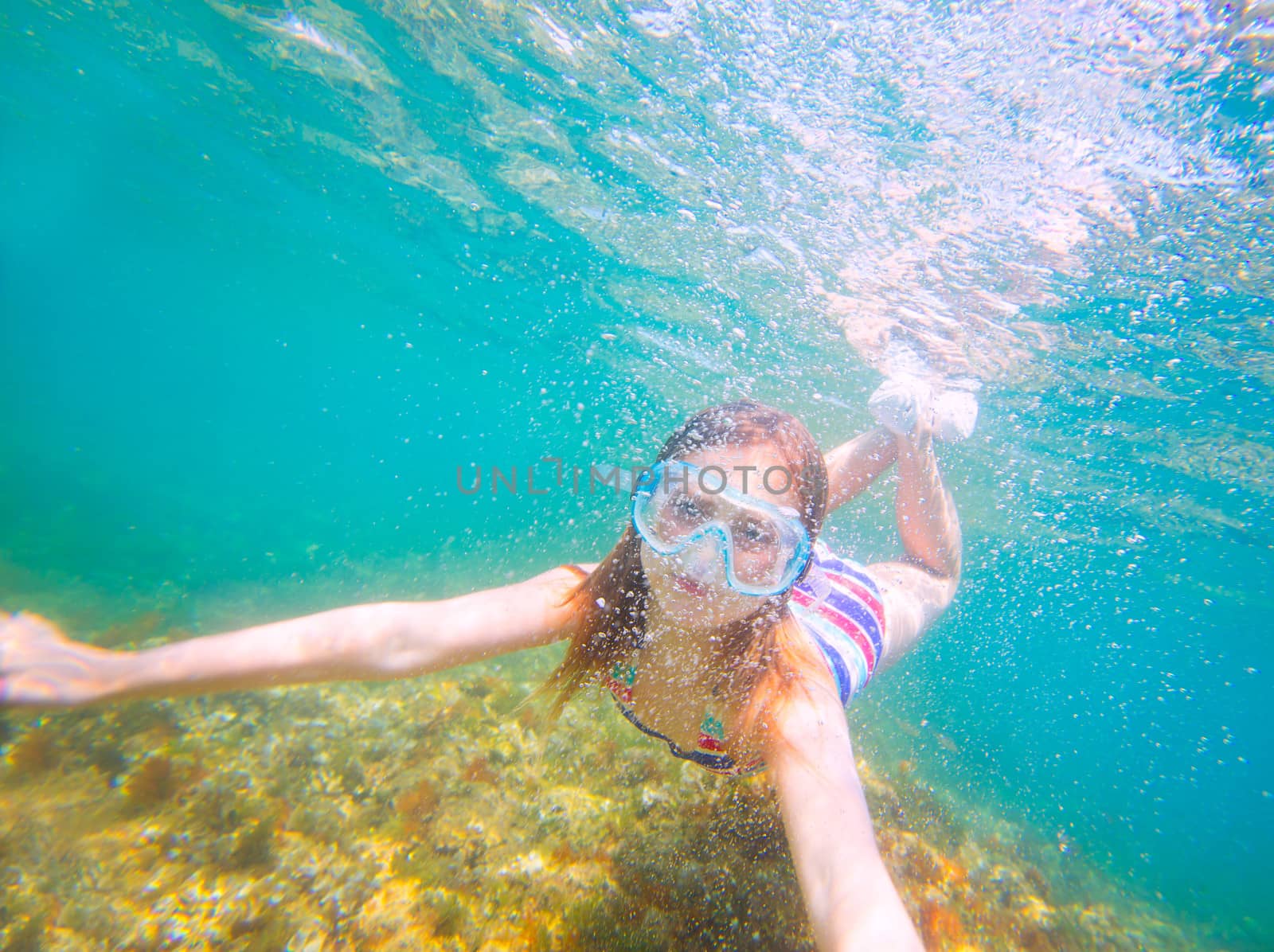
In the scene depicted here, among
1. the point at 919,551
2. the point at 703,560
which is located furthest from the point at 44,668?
the point at 919,551

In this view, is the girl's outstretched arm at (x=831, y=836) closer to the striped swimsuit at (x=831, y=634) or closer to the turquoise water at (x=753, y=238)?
the striped swimsuit at (x=831, y=634)

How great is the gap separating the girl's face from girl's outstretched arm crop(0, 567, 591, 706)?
0.70m

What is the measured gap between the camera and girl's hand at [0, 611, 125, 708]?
1.72m

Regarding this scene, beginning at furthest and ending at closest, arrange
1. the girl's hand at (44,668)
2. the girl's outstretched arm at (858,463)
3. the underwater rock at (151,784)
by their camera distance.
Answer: the girl's outstretched arm at (858,463), the underwater rock at (151,784), the girl's hand at (44,668)

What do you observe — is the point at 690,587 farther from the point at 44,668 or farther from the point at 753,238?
the point at 753,238

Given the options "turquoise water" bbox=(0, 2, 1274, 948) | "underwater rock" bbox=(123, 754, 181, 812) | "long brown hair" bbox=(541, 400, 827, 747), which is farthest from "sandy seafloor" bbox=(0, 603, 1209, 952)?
"turquoise water" bbox=(0, 2, 1274, 948)

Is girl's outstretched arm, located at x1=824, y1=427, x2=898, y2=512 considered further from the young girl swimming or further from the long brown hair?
the long brown hair

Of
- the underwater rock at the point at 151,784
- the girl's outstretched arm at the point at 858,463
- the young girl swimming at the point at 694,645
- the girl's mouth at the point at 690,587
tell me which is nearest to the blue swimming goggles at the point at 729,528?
the young girl swimming at the point at 694,645

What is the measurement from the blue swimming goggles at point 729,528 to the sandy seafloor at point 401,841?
5.52 feet

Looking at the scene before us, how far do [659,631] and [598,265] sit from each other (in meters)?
16.5

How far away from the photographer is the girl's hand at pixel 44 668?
5.65 feet

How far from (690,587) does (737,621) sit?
37 cm

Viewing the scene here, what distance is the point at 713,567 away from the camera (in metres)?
2.79

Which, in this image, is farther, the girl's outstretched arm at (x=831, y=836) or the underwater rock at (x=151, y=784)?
the underwater rock at (x=151, y=784)
